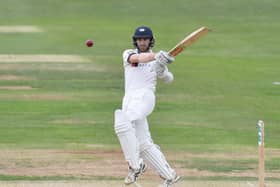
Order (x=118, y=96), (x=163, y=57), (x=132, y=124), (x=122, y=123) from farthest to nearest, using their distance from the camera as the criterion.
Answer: (x=118, y=96) < (x=132, y=124) < (x=122, y=123) < (x=163, y=57)

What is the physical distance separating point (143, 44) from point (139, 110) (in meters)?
0.69

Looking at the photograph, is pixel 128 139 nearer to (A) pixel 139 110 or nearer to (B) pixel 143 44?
(A) pixel 139 110

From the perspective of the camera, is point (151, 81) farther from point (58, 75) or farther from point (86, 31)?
point (86, 31)

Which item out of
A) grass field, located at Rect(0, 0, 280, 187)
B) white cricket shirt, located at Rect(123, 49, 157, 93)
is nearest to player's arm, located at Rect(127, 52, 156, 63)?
white cricket shirt, located at Rect(123, 49, 157, 93)

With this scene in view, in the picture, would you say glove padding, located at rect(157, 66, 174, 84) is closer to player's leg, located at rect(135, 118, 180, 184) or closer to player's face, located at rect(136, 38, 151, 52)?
player's face, located at rect(136, 38, 151, 52)

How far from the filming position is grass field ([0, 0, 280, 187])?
1420cm

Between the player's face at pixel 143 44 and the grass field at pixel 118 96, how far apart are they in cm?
179

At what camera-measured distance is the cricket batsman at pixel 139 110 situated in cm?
1082

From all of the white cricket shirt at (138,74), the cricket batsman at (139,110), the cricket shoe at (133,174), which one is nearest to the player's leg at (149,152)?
the cricket batsman at (139,110)

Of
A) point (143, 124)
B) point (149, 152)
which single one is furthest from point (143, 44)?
point (149, 152)

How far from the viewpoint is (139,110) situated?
1092cm

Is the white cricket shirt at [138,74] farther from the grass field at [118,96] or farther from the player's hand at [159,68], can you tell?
the grass field at [118,96]

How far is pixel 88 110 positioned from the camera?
67.8ft

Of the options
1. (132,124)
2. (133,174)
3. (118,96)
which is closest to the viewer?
(132,124)
